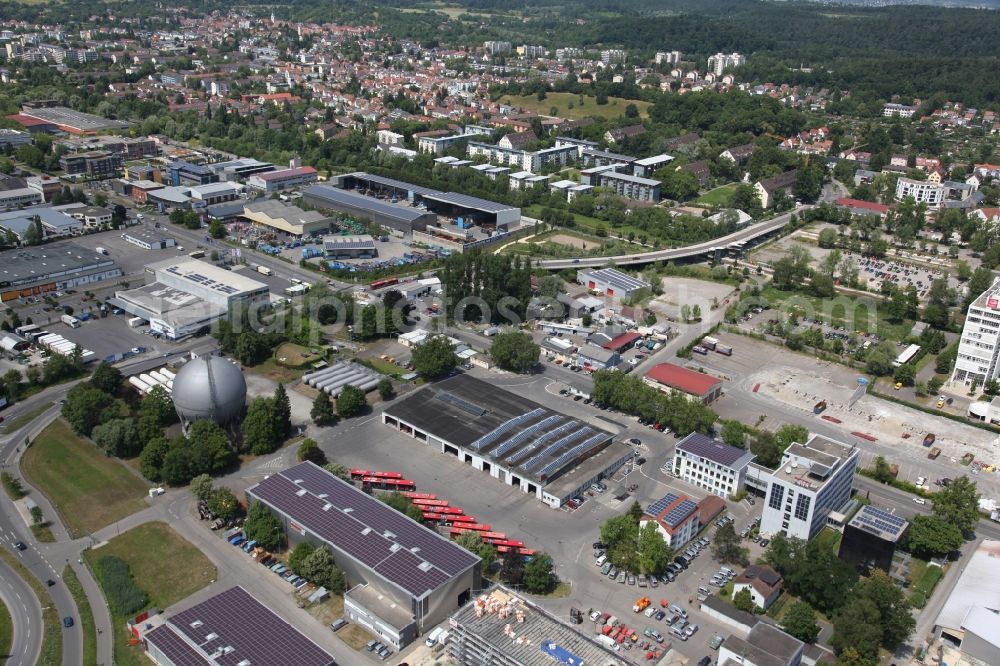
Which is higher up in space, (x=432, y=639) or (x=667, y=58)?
(x=667, y=58)

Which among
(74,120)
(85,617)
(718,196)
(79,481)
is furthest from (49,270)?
(718,196)

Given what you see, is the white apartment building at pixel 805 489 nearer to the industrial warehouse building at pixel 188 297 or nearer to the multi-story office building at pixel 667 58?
the industrial warehouse building at pixel 188 297

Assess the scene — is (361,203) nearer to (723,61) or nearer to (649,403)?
Result: (649,403)

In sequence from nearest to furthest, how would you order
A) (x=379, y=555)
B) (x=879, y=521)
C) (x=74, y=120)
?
(x=379, y=555)
(x=879, y=521)
(x=74, y=120)

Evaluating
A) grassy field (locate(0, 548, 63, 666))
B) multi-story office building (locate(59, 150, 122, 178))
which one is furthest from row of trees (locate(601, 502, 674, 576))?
multi-story office building (locate(59, 150, 122, 178))

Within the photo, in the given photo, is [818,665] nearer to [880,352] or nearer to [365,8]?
[880,352]

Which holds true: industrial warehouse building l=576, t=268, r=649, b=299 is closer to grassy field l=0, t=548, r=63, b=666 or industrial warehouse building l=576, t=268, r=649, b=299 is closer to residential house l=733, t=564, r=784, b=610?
residential house l=733, t=564, r=784, b=610
